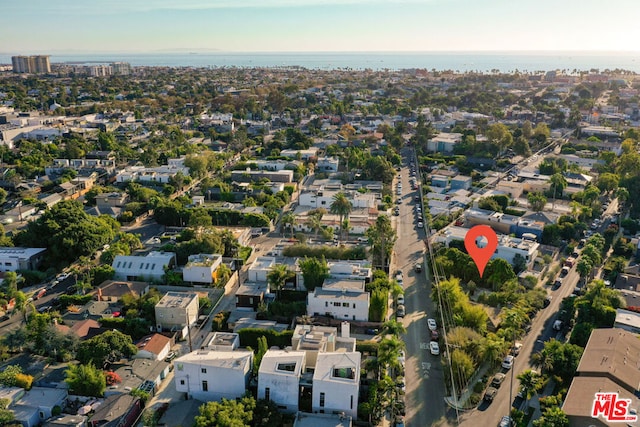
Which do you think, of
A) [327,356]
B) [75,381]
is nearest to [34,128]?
[75,381]

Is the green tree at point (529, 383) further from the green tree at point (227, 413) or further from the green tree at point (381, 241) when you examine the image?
the green tree at point (381, 241)

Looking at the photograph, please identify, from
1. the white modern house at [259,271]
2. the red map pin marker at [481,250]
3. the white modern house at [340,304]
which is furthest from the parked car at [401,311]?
the white modern house at [259,271]

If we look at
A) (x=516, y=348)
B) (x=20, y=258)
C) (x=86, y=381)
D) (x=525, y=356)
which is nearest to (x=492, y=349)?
(x=525, y=356)

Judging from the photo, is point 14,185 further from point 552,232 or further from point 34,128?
point 552,232

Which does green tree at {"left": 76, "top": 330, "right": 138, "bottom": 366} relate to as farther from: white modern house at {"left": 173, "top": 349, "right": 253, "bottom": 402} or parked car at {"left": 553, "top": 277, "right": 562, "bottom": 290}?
parked car at {"left": 553, "top": 277, "right": 562, "bottom": 290}

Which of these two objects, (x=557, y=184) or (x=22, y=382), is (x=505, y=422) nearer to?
(x=22, y=382)
